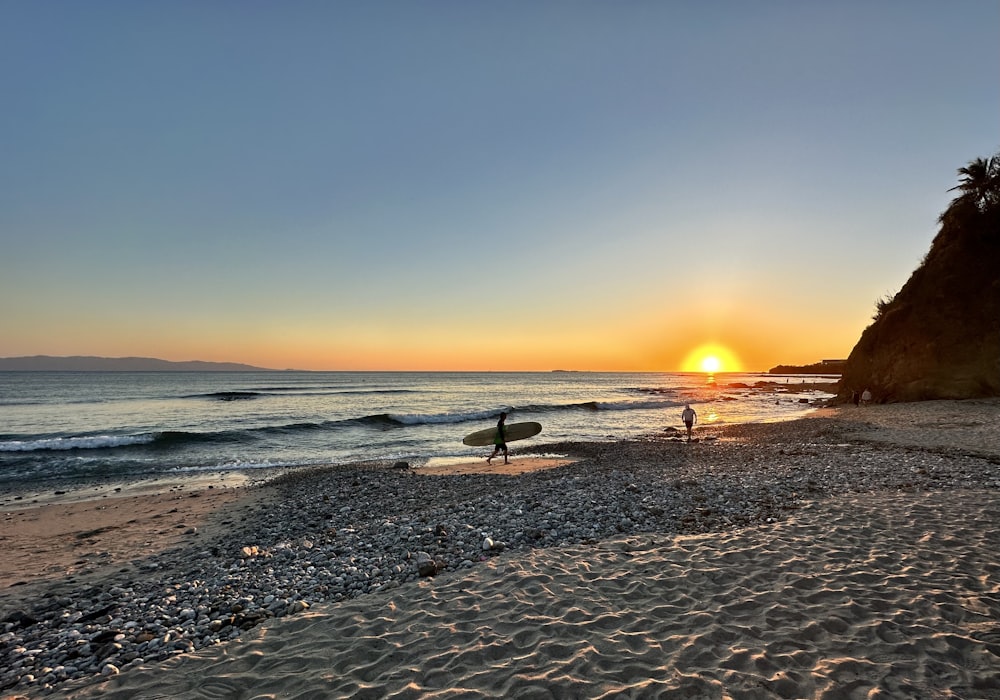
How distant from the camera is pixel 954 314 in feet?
103

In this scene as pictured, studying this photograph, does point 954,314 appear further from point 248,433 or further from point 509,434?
point 248,433

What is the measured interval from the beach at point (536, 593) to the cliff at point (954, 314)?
23.4 metres

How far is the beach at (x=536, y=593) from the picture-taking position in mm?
4762

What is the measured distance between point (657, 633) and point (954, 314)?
38.7 m

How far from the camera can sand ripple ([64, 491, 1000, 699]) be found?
455cm

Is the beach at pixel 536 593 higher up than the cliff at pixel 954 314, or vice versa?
the cliff at pixel 954 314

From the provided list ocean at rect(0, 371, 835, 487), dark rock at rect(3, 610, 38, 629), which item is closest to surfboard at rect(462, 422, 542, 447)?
ocean at rect(0, 371, 835, 487)

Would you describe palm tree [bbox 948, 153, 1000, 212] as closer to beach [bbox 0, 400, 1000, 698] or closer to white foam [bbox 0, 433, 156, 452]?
beach [bbox 0, 400, 1000, 698]

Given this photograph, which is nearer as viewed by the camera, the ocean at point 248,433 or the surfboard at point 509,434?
the ocean at point 248,433

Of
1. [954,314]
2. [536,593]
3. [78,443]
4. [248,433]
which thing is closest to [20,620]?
[536,593]

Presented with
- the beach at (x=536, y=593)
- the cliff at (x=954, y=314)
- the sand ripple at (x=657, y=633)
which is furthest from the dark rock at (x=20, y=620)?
the cliff at (x=954, y=314)

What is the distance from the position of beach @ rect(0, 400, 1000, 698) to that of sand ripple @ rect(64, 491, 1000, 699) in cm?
3

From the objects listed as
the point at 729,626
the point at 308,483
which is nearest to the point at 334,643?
the point at 729,626

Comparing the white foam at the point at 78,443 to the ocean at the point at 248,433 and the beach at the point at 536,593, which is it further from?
the beach at the point at 536,593
